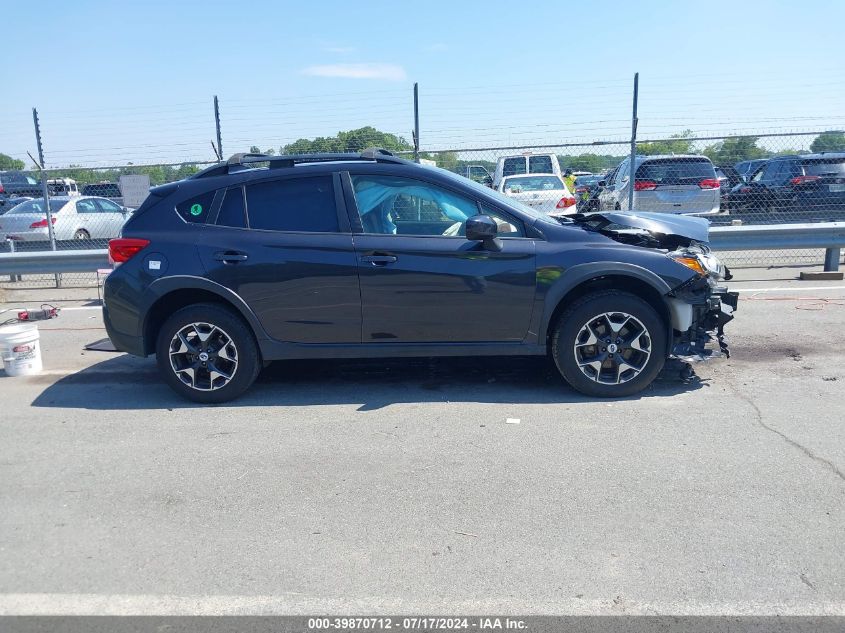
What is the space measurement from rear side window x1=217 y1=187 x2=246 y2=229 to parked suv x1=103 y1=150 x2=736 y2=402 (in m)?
0.01

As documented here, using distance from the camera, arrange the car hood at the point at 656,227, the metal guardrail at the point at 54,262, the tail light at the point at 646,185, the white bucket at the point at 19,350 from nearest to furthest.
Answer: the car hood at the point at 656,227 < the white bucket at the point at 19,350 < the metal guardrail at the point at 54,262 < the tail light at the point at 646,185

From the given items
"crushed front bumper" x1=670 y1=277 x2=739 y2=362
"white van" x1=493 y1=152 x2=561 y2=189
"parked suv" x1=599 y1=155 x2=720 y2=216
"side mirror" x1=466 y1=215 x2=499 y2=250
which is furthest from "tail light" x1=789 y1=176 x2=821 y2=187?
"side mirror" x1=466 y1=215 x2=499 y2=250

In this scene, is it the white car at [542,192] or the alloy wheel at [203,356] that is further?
the white car at [542,192]

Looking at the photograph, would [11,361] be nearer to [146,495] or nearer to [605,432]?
[146,495]

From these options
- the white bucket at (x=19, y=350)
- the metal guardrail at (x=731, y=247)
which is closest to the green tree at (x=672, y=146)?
the metal guardrail at (x=731, y=247)

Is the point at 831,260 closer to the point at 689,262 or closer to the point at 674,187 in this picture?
the point at 674,187

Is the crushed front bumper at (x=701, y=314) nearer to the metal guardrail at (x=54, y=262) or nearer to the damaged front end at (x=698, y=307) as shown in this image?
the damaged front end at (x=698, y=307)

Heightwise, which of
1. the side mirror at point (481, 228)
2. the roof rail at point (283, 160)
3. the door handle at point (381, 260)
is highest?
the roof rail at point (283, 160)

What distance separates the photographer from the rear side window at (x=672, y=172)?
45.4 feet

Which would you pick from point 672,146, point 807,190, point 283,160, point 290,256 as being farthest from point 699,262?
point 672,146

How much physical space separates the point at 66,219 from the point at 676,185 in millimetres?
13615

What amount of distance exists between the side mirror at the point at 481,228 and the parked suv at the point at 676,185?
9.11 meters

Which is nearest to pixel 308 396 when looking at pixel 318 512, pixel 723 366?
pixel 318 512

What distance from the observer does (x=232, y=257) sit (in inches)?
219
